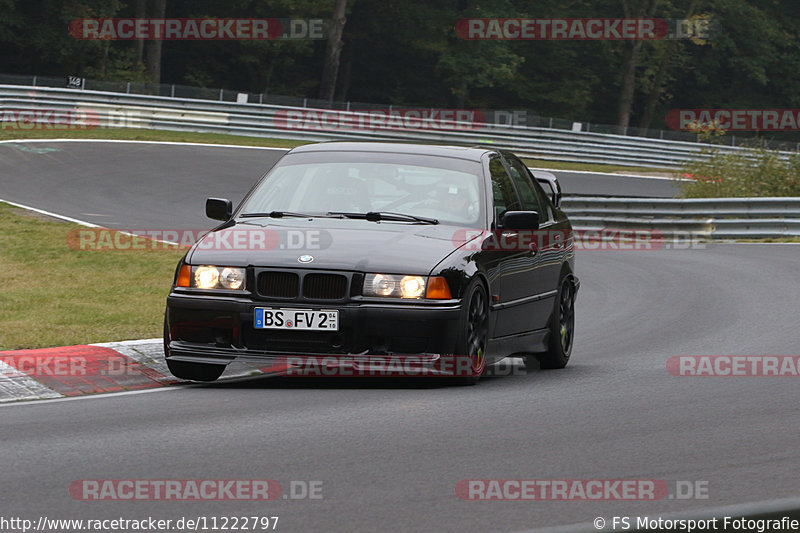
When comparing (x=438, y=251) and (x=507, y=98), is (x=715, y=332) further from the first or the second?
(x=507, y=98)

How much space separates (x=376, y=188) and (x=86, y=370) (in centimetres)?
227

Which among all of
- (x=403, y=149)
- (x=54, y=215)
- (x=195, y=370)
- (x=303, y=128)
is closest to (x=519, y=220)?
(x=403, y=149)

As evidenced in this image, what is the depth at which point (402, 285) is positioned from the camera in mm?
8336

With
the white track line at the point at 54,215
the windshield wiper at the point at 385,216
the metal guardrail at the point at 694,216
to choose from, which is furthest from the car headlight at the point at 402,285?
the metal guardrail at the point at 694,216

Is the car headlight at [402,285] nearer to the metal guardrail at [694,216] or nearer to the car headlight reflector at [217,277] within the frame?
the car headlight reflector at [217,277]

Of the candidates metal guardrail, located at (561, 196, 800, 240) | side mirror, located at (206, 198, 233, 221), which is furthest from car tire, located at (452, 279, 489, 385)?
metal guardrail, located at (561, 196, 800, 240)

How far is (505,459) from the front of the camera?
640 centimetres

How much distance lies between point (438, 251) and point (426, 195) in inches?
40.4

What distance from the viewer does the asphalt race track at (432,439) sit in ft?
17.7

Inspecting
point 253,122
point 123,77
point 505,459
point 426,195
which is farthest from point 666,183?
point 505,459

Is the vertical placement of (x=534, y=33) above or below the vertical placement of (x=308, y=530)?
above

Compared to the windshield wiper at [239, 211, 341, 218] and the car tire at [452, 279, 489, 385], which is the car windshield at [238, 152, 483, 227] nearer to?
the windshield wiper at [239, 211, 341, 218]

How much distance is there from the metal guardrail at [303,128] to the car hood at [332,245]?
31.9 metres

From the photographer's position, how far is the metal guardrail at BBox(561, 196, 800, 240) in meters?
24.8
